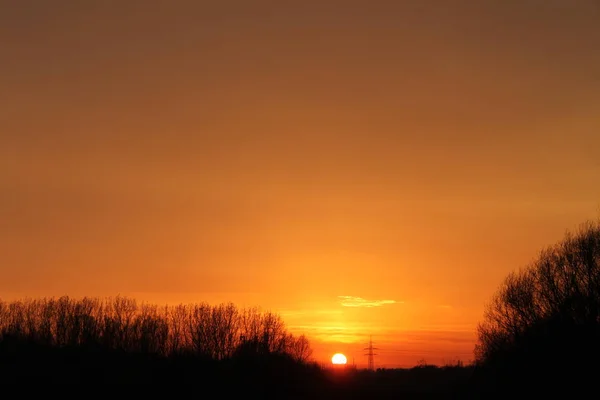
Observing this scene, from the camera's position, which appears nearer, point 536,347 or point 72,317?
point 536,347

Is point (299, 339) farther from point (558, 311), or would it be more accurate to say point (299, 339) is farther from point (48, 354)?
point (48, 354)

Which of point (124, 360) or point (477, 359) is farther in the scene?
point (477, 359)

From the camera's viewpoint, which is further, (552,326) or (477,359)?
(477,359)

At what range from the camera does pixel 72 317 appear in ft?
292

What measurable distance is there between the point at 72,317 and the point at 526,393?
71.3m

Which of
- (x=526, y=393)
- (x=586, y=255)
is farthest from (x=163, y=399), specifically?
(x=586, y=255)

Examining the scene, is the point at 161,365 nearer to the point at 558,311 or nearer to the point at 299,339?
the point at 558,311

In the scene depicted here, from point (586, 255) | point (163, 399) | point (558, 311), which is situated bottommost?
point (163, 399)

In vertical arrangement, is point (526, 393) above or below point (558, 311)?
below

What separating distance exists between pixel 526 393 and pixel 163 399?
19.6 m

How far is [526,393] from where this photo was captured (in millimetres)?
33906

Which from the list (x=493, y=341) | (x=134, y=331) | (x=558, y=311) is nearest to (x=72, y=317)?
(x=134, y=331)

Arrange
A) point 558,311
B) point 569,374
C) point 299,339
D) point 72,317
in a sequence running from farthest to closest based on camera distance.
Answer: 1. point 299,339
2. point 72,317
3. point 558,311
4. point 569,374

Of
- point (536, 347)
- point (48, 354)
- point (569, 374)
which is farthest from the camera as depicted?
point (48, 354)
